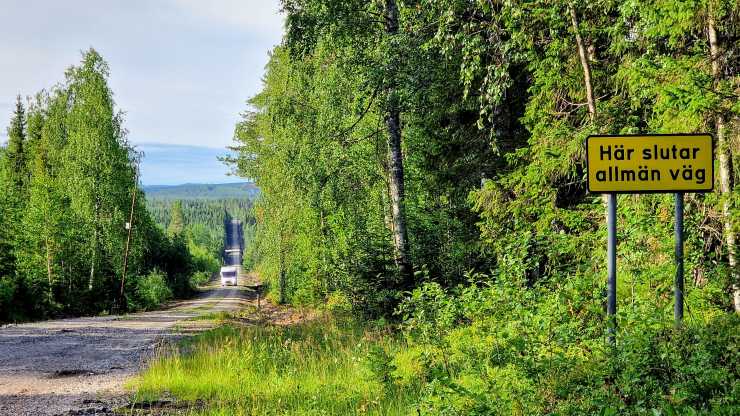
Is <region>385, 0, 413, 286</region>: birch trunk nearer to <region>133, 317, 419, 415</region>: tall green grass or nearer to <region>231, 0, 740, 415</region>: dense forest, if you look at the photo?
<region>231, 0, 740, 415</region>: dense forest

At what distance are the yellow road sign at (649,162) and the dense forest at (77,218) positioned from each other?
25692mm

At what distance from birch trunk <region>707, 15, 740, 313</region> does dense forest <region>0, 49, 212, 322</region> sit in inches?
1033

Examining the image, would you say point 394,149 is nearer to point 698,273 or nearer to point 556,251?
point 556,251

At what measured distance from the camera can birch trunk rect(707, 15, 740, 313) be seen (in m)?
6.50

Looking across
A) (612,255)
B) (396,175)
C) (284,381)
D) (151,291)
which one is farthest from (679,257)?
(151,291)

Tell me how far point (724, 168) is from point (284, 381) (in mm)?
6794

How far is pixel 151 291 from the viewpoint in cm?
3791

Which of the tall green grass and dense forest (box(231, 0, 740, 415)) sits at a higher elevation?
dense forest (box(231, 0, 740, 415))

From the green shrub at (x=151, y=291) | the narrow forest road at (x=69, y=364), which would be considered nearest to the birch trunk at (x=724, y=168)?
the narrow forest road at (x=69, y=364)

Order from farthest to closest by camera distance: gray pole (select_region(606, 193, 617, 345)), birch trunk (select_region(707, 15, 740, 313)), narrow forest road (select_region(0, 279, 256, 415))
A: 1. narrow forest road (select_region(0, 279, 256, 415))
2. birch trunk (select_region(707, 15, 740, 313))
3. gray pole (select_region(606, 193, 617, 345))

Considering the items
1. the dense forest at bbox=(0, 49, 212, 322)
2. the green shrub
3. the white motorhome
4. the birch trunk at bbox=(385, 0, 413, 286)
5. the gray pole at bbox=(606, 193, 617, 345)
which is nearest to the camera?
the gray pole at bbox=(606, 193, 617, 345)

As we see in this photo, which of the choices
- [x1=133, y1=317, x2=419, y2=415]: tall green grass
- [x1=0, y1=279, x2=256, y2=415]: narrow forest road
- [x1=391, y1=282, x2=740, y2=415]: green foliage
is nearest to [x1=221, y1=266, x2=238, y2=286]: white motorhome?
[x1=0, y1=279, x2=256, y2=415]: narrow forest road

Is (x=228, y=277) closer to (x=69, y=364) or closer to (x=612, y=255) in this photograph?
(x=69, y=364)

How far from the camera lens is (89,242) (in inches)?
1278
